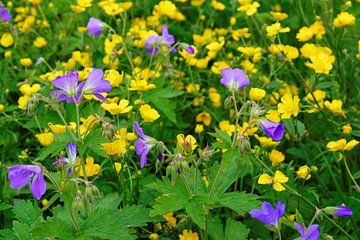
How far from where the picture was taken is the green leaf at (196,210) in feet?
5.91

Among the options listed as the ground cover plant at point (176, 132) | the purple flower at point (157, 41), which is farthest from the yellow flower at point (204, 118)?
the purple flower at point (157, 41)

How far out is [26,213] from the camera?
208cm

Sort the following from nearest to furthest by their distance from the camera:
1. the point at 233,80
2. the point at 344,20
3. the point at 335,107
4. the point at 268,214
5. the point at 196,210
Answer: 1. the point at 268,214
2. the point at 196,210
3. the point at 233,80
4. the point at 335,107
5. the point at 344,20

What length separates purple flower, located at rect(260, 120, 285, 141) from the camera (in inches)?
69.7

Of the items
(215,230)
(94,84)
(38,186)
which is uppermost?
(94,84)

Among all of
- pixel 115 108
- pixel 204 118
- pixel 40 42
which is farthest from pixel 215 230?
pixel 40 42

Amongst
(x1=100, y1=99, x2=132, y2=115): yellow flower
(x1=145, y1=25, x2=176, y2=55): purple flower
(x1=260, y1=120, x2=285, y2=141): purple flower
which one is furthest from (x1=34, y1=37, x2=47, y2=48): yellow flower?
(x1=260, y1=120, x2=285, y2=141): purple flower

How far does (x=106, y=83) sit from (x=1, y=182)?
0.75 m

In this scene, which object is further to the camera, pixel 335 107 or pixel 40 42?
pixel 40 42

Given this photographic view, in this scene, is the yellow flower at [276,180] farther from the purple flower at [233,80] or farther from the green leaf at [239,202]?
the purple flower at [233,80]

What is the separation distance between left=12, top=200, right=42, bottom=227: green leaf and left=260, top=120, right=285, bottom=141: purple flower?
0.80 metres

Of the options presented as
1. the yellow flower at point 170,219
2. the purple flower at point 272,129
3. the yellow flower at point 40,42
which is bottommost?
the yellow flower at point 170,219

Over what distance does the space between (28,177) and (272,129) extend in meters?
0.67

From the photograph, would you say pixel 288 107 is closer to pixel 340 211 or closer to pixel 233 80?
pixel 233 80
